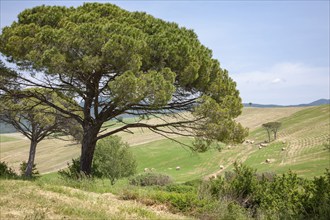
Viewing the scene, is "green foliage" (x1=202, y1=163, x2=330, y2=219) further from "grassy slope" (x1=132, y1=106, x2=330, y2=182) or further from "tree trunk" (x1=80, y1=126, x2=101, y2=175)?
"grassy slope" (x1=132, y1=106, x2=330, y2=182)

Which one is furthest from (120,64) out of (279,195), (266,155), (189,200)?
(266,155)

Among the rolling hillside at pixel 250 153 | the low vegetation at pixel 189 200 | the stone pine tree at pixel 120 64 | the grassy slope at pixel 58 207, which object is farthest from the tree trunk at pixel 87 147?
the rolling hillside at pixel 250 153

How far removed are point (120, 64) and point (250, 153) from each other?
5188 cm

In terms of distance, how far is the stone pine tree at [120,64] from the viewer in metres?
11.6

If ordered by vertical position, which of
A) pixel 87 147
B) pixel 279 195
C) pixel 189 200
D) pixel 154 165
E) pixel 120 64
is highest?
pixel 120 64

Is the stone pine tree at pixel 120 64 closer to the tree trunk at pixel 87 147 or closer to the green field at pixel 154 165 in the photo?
the tree trunk at pixel 87 147

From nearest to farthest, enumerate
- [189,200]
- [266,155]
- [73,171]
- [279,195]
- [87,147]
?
[189,200]
[279,195]
[87,147]
[73,171]
[266,155]

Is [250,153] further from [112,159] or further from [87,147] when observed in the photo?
[87,147]

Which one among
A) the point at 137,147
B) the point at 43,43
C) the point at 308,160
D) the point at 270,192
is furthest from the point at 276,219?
the point at 137,147

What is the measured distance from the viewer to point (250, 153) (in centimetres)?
5994

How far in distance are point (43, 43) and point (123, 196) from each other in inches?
249

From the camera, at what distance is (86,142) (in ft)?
46.1

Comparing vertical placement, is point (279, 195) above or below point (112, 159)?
above

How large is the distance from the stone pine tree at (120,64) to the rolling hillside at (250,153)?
66.2 ft
